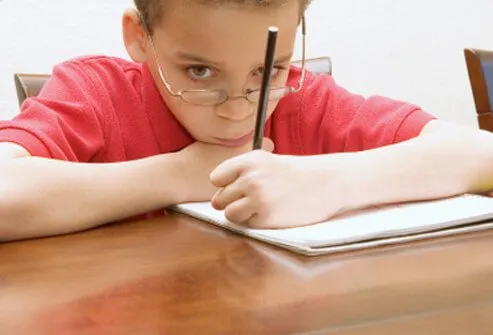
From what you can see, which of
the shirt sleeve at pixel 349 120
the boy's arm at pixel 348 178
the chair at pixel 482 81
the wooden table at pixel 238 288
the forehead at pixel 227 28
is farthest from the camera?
the chair at pixel 482 81

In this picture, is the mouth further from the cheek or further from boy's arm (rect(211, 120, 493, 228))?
boy's arm (rect(211, 120, 493, 228))

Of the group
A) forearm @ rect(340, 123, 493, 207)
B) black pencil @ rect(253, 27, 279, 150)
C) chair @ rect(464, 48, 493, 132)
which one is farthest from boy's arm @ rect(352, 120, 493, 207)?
chair @ rect(464, 48, 493, 132)

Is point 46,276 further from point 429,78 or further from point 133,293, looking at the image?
point 429,78

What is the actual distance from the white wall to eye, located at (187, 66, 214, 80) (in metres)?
1.09

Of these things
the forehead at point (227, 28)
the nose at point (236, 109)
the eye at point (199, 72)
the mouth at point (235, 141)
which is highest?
the forehead at point (227, 28)

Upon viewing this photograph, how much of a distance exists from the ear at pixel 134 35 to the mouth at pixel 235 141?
0.53 feet

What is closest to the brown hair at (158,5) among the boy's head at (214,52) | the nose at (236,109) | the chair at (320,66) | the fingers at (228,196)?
the boy's head at (214,52)

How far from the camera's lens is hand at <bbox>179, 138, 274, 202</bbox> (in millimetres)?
745

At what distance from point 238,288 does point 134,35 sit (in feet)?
1.79

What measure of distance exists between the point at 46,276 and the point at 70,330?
125mm

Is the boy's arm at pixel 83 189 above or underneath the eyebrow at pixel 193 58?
underneath

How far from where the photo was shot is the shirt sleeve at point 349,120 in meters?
0.92

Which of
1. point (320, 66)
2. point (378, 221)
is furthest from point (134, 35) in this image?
point (320, 66)

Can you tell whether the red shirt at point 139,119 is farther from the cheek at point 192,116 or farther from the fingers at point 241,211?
the fingers at point 241,211
